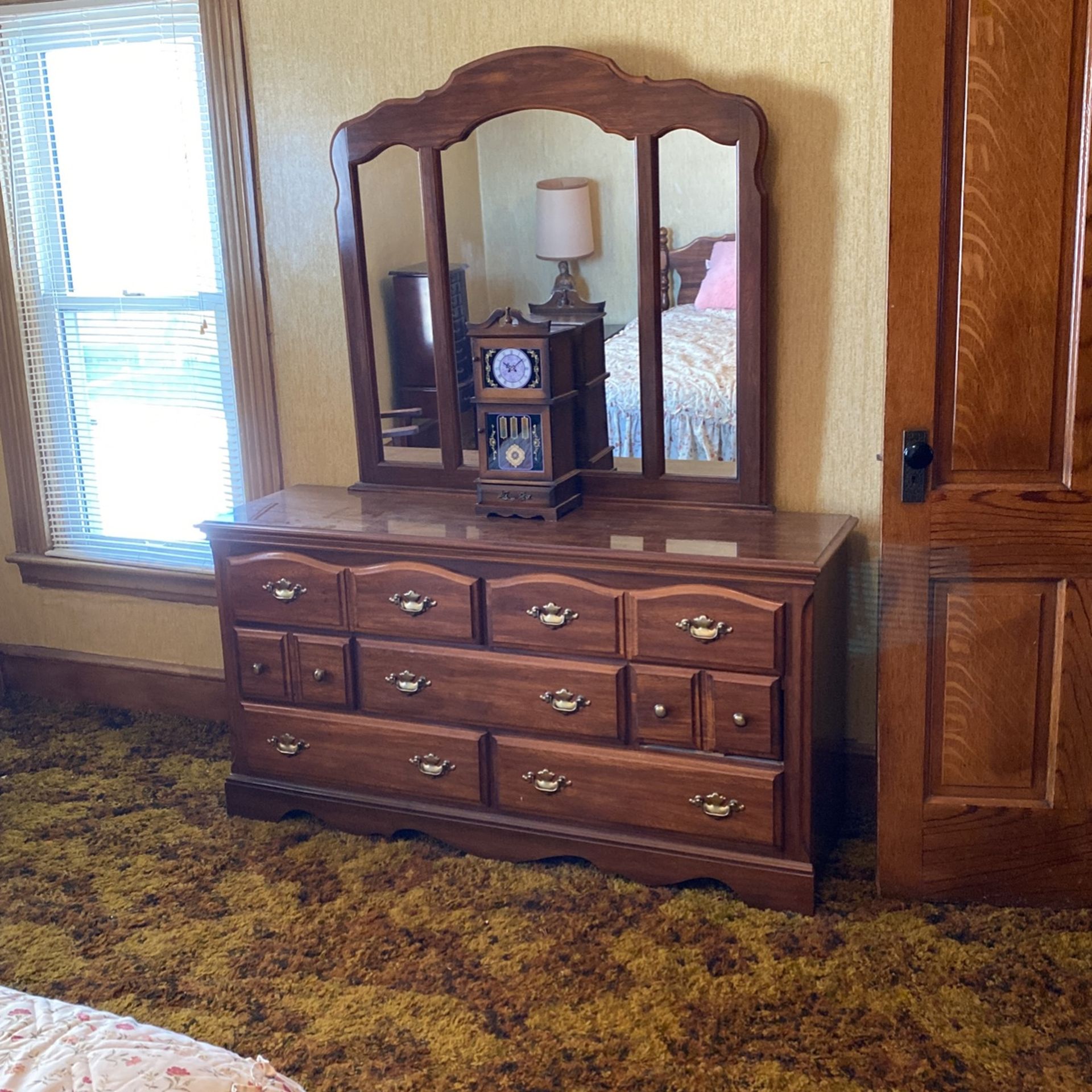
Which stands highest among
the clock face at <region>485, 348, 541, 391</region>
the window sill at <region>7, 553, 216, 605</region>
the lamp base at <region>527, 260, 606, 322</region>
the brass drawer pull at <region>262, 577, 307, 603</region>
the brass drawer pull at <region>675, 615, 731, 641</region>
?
the lamp base at <region>527, 260, 606, 322</region>

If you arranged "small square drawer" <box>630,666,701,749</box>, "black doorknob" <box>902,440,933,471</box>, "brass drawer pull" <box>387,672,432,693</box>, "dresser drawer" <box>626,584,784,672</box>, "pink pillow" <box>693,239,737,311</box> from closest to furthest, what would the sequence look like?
"black doorknob" <box>902,440,933,471</box>, "dresser drawer" <box>626,584,784,672</box>, "small square drawer" <box>630,666,701,749</box>, "pink pillow" <box>693,239,737,311</box>, "brass drawer pull" <box>387,672,432,693</box>

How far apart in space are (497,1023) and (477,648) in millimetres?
818

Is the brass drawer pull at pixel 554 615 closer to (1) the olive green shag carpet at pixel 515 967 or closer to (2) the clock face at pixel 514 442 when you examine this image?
(2) the clock face at pixel 514 442

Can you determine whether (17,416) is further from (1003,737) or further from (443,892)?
(1003,737)

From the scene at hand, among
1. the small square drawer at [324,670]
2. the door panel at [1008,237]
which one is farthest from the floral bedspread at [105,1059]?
the door panel at [1008,237]

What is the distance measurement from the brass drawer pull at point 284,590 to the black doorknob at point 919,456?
1382 mm

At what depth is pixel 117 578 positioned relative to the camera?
372 cm

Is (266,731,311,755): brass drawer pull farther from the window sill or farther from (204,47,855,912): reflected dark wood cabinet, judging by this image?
the window sill

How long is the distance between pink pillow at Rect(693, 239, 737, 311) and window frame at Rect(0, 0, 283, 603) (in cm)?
121

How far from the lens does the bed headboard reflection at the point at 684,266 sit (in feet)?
8.94

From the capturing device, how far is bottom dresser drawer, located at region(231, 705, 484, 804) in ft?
9.36

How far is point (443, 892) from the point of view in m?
2.73

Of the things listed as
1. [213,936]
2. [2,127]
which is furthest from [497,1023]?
[2,127]

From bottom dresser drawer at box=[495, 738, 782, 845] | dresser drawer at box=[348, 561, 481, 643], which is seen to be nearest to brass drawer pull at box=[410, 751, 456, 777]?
bottom dresser drawer at box=[495, 738, 782, 845]
